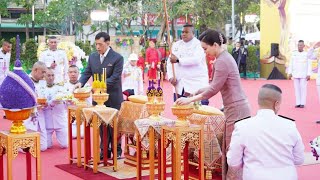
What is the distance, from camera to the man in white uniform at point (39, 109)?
27.3ft

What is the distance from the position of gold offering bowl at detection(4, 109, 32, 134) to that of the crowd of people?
131 centimetres

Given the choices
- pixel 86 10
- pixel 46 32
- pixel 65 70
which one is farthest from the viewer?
pixel 46 32

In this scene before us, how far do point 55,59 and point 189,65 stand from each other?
14.6 feet

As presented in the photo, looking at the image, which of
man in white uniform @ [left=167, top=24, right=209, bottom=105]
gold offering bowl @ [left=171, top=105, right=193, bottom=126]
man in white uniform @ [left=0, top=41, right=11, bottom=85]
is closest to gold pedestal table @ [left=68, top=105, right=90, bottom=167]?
man in white uniform @ [left=167, top=24, right=209, bottom=105]

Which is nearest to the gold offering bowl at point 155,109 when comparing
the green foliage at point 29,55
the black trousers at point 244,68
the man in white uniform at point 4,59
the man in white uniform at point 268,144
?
the man in white uniform at point 268,144

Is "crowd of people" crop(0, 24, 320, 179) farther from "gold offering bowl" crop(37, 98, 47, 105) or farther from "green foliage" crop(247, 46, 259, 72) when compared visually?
"green foliage" crop(247, 46, 259, 72)

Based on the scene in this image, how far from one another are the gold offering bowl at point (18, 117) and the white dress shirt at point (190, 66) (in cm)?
278

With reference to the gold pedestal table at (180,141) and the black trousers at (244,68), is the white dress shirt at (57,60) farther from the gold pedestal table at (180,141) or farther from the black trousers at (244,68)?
the black trousers at (244,68)

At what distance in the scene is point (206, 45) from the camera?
531 centimetres

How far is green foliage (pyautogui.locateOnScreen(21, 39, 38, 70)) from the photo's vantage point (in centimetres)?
2420

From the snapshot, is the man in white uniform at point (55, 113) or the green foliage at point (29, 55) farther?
the green foliage at point (29, 55)

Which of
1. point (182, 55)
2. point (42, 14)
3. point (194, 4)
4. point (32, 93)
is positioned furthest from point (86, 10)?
point (32, 93)

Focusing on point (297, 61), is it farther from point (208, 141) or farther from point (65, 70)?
point (208, 141)

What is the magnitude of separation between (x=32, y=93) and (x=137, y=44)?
2286 centimetres
